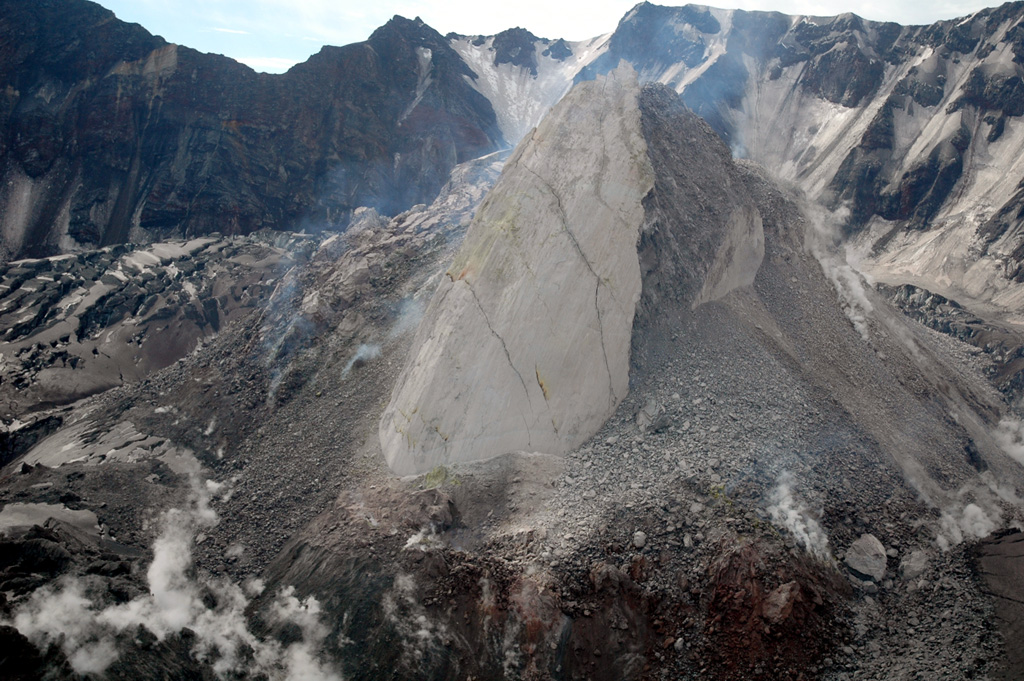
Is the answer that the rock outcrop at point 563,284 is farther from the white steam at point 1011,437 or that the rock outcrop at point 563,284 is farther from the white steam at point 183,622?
the white steam at point 1011,437

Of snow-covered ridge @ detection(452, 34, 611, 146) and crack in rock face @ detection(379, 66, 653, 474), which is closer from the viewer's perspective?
crack in rock face @ detection(379, 66, 653, 474)

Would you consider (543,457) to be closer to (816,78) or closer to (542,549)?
(542,549)

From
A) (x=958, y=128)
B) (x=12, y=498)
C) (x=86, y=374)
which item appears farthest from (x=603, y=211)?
(x=958, y=128)

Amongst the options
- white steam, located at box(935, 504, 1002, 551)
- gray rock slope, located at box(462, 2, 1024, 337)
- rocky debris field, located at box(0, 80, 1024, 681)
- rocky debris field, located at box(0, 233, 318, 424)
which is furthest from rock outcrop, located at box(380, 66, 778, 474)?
gray rock slope, located at box(462, 2, 1024, 337)

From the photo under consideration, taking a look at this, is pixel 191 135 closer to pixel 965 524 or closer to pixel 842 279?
pixel 842 279

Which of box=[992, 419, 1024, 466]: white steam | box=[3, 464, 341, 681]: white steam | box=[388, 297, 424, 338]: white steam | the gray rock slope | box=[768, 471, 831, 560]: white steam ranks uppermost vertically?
the gray rock slope

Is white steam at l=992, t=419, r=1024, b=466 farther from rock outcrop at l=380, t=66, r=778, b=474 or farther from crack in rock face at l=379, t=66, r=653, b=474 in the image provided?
crack in rock face at l=379, t=66, r=653, b=474

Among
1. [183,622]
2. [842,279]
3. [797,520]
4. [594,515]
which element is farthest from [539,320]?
[842,279]
